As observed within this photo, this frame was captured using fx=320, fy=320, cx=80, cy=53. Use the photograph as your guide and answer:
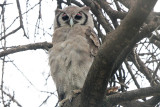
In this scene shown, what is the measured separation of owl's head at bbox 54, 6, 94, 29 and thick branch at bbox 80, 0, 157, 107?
2.07 meters

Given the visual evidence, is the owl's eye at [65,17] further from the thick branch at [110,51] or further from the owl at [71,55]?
the thick branch at [110,51]

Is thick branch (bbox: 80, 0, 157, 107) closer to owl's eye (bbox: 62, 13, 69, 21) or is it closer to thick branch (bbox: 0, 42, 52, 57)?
thick branch (bbox: 0, 42, 52, 57)

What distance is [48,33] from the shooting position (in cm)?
484

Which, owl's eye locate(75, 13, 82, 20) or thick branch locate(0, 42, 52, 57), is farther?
owl's eye locate(75, 13, 82, 20)

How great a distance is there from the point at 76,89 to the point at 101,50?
1792 mm

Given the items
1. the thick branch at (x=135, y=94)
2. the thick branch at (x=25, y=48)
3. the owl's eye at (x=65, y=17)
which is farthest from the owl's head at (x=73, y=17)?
the thick branch at (x=135, y=94)

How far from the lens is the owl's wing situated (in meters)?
4.29

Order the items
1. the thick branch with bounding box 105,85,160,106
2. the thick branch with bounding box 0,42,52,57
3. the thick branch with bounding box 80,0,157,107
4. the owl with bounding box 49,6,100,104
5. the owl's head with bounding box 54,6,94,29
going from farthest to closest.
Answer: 1. the owl's head with bounding box 54,6,94,29
2. the owl with bounding box 49,6,100,104
3. the thick branch with bounding box 0,42,52,57
4. the thick branch with bounding box 105,85,160,106
5. the thick branch with bounding box 80,0,157,107

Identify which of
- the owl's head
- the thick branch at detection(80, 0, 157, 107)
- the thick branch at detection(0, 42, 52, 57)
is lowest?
the thick branch at detection(80, 0, 157, 107)

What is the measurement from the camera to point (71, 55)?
4.11 m

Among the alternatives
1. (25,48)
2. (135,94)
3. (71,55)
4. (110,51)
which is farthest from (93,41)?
(110,51)

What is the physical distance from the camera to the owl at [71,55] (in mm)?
4102

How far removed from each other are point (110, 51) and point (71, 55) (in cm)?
168

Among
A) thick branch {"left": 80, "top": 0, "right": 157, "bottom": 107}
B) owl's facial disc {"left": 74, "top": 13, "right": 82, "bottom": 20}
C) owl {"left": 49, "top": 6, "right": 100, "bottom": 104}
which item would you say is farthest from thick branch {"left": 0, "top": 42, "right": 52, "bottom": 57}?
thick branch {"left": 80, "top": 0, "right": 157, "bottom": 107}
